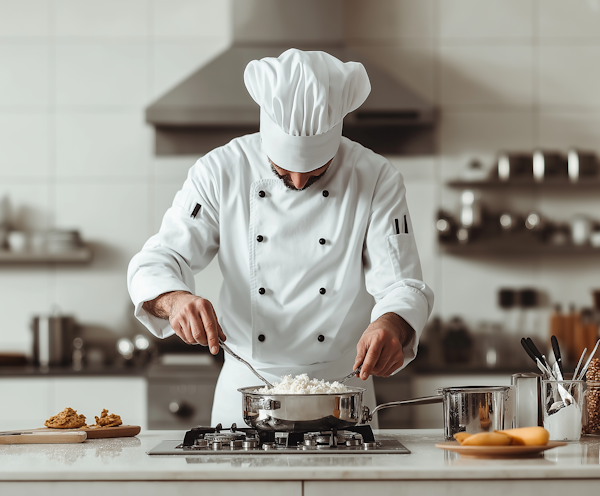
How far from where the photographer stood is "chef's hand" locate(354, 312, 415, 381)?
132 cm

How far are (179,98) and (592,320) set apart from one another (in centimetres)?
233

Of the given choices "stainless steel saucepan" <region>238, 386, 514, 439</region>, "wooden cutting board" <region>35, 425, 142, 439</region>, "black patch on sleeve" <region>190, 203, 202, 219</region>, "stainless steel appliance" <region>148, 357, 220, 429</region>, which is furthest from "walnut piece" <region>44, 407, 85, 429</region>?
"stainless steel appliance" <region>148, 357, 220, 429</region>

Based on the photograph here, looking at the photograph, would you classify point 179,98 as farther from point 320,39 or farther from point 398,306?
point 398,306

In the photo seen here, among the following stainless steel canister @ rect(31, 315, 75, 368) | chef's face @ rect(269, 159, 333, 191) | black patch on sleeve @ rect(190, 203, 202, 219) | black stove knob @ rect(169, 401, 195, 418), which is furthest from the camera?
stainless steel canister @ rect(31, 315, 75, 368)

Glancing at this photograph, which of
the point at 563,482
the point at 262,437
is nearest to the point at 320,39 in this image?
the point at 262,437

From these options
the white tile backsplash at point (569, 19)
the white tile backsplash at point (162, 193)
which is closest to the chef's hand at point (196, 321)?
the white tile backsplash at point (162, 193)

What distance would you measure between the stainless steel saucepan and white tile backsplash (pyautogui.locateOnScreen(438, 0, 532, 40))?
2727 millimetres

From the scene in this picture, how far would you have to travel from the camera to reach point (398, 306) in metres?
1.48

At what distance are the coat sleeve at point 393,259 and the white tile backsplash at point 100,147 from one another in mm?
2073

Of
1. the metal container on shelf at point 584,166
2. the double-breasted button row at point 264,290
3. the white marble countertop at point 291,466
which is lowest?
the white marble countertop at point 291,466

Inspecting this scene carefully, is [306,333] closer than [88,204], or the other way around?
[306,333]

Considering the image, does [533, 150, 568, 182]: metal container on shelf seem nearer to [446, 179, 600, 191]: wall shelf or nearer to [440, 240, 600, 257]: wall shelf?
[446, 179, 600, 191]: wall shelf

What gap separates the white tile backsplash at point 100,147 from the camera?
3529 millimetres

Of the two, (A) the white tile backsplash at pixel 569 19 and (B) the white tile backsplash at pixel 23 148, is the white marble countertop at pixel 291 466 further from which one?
(A) the white tile backsplash at pixel 569 19
